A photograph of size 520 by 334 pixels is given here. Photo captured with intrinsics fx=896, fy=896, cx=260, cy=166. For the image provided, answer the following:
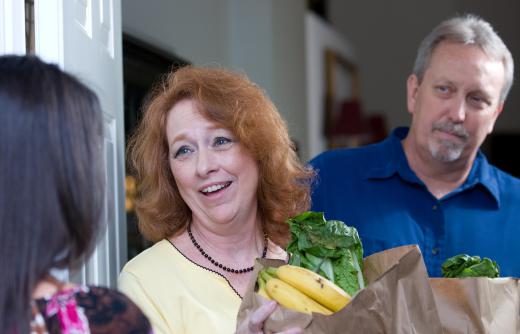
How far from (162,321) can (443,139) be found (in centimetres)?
126

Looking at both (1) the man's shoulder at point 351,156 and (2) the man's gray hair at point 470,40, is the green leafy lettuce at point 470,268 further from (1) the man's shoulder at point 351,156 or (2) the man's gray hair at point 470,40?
(2) the man's gray hair at point 470,40

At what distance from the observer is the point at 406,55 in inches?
332

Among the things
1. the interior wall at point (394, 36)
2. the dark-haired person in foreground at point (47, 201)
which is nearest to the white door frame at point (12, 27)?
the dark-haired person in foreground at point (47, 201)

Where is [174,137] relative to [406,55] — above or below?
below

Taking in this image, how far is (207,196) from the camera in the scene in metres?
2.32

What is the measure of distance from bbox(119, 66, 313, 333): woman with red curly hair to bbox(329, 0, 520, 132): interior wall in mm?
6014

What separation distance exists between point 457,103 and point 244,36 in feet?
7.82

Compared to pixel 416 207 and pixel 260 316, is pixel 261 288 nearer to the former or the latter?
pixel 260 316

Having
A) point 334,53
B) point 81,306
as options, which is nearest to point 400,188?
point 81,306

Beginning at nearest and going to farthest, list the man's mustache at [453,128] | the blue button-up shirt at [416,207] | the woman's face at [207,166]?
1. the woman's face at [207,166]
2. the blue button-up shirt at [416,207]
3. the man's mustache at [453,128]

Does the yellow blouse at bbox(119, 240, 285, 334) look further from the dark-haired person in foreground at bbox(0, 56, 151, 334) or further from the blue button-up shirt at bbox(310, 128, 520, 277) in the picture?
the dark-haired person in foreground at bbox(0, 56, 151, 334)

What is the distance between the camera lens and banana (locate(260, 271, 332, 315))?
1780mm

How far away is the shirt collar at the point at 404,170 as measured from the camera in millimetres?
2977

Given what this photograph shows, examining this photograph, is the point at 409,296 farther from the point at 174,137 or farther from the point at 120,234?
the point at 120,234
